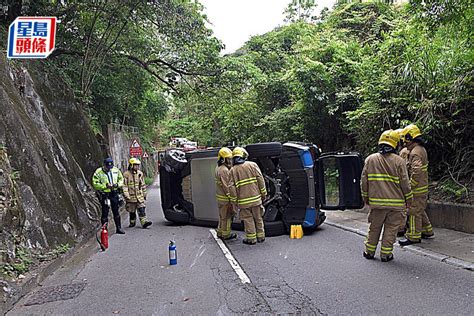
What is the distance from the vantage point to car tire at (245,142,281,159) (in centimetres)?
884

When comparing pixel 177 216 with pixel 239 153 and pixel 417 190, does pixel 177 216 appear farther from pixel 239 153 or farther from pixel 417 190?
pixel 417 190

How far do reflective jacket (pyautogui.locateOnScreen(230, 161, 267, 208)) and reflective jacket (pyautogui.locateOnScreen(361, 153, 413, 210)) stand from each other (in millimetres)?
2405

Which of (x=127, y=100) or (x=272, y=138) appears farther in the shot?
(x=127, y=100)

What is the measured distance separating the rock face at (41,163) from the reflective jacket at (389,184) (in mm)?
5383

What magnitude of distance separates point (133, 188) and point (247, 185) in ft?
12.9

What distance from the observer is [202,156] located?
10273 millimetres

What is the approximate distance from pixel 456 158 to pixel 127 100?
18410 mm

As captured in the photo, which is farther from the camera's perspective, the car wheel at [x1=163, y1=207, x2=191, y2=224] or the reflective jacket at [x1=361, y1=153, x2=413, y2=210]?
the car wheel at [x1=163, y1=207, x2=191, y2=224]

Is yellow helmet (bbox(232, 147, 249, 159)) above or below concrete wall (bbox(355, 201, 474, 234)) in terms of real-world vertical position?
above

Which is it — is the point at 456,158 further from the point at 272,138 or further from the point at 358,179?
the point at 272,138

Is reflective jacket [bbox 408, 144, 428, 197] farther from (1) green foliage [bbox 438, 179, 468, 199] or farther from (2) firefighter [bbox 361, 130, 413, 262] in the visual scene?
(1) green foliage [bbox 438, 179, 468, 199]

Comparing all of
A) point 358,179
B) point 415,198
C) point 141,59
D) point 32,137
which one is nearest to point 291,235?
point 358,179

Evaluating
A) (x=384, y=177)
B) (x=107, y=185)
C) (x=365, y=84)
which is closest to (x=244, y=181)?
(x=384, y=177)

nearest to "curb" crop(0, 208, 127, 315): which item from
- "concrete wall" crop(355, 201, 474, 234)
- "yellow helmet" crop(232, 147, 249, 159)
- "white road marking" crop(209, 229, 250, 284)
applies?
"white road marking" crop(209, 229, 250, 284)
